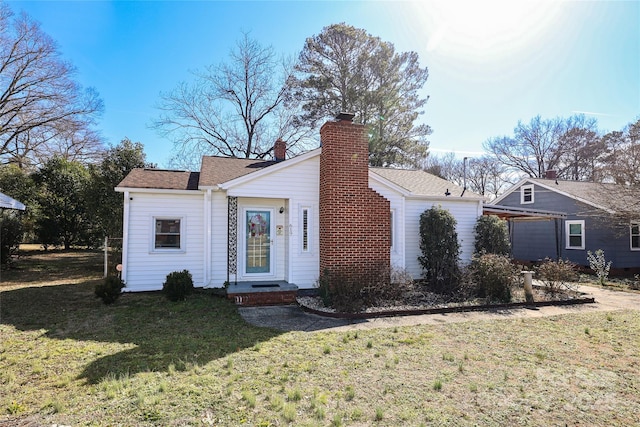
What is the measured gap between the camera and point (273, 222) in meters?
10.8

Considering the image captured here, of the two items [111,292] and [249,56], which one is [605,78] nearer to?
[111,292]

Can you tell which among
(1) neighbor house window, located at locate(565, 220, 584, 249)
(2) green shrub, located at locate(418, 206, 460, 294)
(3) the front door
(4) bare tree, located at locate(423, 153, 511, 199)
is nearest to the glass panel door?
(3) the front door

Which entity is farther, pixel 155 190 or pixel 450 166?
pixel 450 166

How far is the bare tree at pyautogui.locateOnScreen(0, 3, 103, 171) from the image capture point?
20875 mm

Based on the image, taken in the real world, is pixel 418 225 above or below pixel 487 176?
below

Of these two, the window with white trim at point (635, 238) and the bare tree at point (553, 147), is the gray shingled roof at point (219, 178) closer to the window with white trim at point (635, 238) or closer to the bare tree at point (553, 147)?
the window with white trim at point (635, 238)

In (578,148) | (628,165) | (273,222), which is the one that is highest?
(578,148)

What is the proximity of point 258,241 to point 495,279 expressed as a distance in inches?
266

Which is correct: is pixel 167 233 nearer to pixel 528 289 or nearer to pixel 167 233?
pixel 167 233

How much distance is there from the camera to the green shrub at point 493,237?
38.3 ft

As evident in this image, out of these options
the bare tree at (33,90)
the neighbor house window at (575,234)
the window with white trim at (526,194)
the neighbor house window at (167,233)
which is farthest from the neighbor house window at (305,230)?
the bare tree at (33,90)

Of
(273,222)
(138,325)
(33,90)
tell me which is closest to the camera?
(138,325)

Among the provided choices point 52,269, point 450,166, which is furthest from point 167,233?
point 450,166

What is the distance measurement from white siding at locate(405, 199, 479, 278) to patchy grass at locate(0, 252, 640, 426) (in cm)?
480
